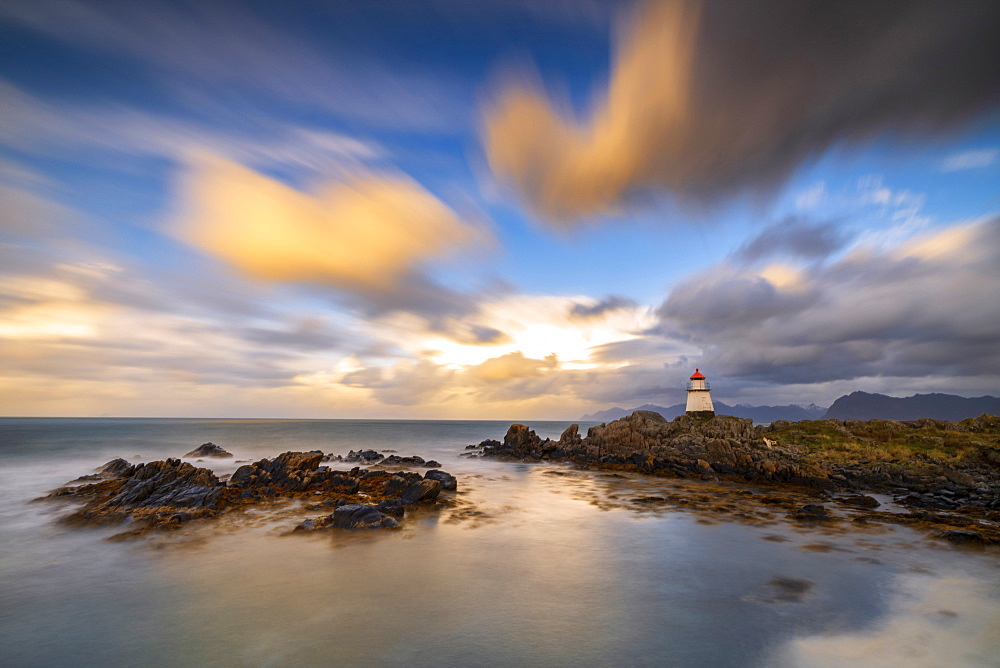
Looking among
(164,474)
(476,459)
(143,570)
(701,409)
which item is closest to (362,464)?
(476,459)

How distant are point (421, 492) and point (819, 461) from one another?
32.2m

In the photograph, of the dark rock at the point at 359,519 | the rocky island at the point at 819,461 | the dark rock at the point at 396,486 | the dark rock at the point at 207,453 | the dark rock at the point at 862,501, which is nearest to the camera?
the dark rock at the point at 359,519

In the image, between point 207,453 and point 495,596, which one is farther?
point 207,453

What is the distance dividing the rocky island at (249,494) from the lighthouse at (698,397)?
143 ft

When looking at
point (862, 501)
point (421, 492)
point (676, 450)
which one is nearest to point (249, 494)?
point (421, 492)

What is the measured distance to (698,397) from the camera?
6031 centimetres

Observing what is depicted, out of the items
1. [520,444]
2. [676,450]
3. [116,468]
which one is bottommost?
[116,468]

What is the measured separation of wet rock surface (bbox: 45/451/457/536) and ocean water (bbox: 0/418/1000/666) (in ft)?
4.08

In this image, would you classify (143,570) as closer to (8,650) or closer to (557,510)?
(8,650)

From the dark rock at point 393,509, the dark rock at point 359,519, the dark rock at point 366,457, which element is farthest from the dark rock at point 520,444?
the dark rock at point 359,519

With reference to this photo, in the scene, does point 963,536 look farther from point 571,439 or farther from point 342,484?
point 571,439

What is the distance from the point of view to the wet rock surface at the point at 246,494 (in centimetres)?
1802

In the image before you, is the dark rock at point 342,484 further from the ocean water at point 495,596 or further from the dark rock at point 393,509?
the ocean water at point 495,596

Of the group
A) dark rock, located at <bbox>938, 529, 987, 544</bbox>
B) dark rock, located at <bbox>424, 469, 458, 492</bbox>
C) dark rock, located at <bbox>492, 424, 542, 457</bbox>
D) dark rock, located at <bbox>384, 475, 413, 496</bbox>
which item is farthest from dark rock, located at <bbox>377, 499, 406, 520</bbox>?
dark rock, located at <bbox>492, 424, 542, 457</bbox>
